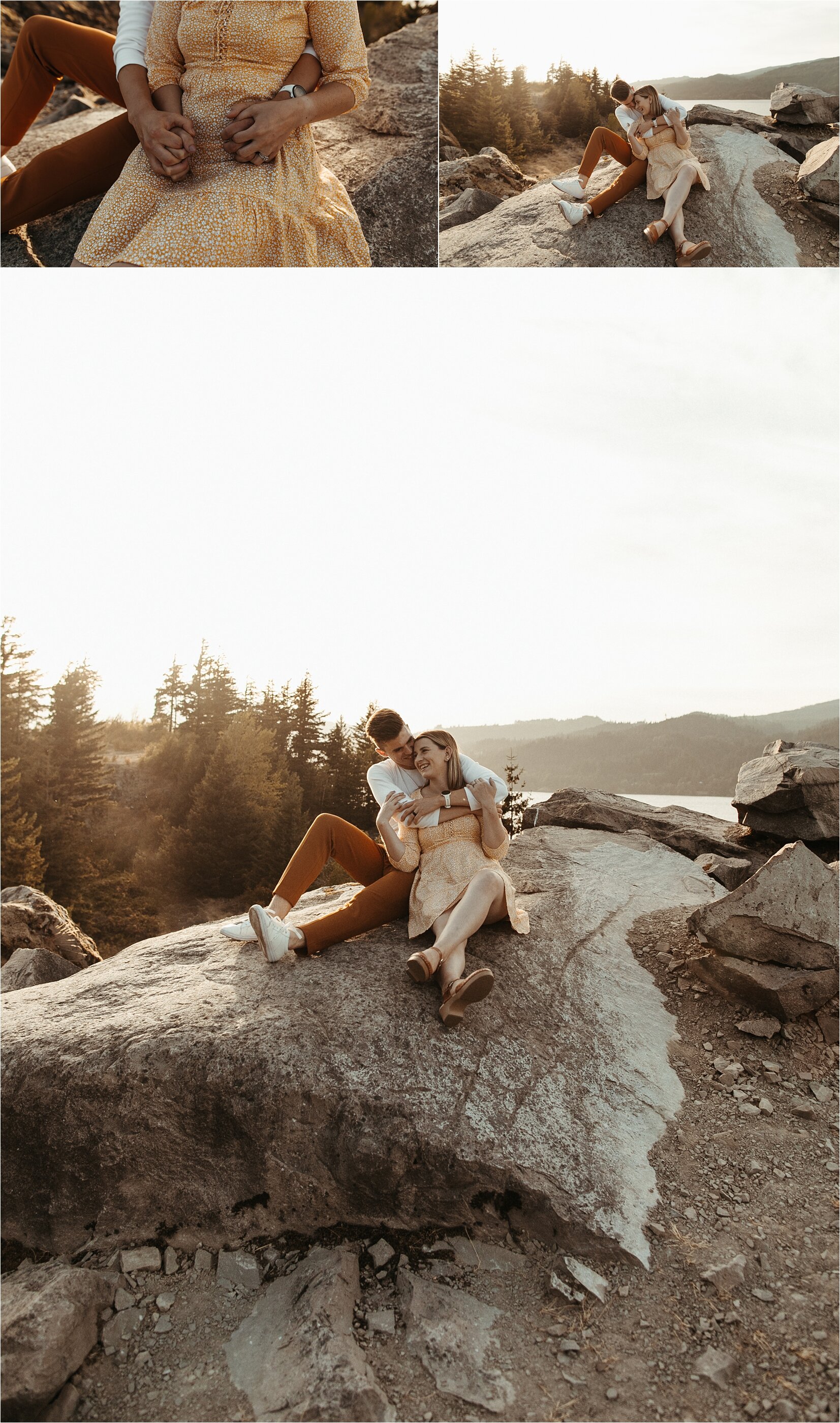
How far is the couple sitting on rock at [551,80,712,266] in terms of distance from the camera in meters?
4.48

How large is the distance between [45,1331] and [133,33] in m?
5.31

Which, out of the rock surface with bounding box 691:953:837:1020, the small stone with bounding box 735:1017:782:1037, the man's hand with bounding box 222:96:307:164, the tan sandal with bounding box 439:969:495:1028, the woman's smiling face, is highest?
the man's hand with bounding box 222:96:307:164

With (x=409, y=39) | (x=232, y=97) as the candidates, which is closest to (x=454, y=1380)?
(x=232, y=97)

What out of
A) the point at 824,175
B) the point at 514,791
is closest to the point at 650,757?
the point at 514,791

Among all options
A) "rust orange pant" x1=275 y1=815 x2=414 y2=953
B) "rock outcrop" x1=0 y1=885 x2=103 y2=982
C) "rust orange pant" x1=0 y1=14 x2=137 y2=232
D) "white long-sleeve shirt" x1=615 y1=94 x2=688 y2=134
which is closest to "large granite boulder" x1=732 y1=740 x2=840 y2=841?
"rust orange pant" x1=275 y1=815 x2=414 y2=953

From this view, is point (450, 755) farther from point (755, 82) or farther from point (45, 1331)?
point (755, 82)

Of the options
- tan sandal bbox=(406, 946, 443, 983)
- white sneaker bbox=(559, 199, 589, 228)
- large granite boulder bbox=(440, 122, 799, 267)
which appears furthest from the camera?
white sneaker bbox=(559, 199, 589, 228)

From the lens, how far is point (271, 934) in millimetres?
3588

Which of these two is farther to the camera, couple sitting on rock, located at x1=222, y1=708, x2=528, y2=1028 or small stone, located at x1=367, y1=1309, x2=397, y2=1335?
couple sitting on rock, located at x1=222, y1=708, x2=528, y2=1028

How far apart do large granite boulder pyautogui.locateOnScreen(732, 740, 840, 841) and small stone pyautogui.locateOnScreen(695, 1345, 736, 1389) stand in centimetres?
362

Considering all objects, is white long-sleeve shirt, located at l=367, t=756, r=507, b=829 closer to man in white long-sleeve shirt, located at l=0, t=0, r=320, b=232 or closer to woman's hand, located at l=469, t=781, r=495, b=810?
woman's hand, located at l=469, t=781, r=495, b=810

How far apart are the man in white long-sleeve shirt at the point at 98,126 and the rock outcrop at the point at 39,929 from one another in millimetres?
4176

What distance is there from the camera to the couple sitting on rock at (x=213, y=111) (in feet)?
11.6

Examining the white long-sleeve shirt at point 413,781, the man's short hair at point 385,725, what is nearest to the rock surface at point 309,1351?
the white long-sleeve shirt at point 413,781
